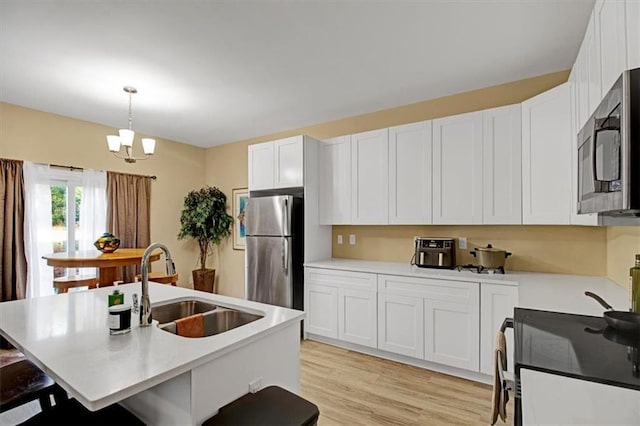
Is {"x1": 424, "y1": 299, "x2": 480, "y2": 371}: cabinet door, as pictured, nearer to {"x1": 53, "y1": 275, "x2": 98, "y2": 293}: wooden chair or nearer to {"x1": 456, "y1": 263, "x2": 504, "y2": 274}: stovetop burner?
{"x1": 456, "y1": 263, "x2": 504, "y2": 274}: stovetop burner

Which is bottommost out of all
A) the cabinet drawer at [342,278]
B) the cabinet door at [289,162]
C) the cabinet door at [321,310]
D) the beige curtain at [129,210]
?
the cabinet door at [321,310]

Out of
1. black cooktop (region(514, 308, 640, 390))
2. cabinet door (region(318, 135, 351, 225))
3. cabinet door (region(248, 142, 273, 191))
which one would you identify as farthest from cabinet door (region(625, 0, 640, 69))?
cabinet door (region(248, 142, 273, 191))

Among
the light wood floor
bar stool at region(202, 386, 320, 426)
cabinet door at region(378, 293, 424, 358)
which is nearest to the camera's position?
bar stool at region(202, 386, 320, 426)

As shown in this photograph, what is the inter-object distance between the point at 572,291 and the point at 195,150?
5596mm

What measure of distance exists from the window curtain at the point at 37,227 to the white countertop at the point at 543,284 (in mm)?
3356

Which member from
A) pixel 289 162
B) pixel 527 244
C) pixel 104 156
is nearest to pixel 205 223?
pixel 104 156

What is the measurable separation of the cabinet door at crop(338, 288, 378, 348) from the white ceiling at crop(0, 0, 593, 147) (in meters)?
2.17

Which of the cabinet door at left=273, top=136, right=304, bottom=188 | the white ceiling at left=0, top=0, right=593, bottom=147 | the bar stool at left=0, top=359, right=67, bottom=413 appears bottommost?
the bar stool at left=0, top=359, right=67, bottom=413

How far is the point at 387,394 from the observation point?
253 centimetres

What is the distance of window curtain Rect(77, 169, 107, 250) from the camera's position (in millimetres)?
4215

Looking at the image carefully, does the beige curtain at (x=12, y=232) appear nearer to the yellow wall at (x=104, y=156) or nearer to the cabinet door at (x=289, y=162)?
the yellow wall at (x=104, y=156)

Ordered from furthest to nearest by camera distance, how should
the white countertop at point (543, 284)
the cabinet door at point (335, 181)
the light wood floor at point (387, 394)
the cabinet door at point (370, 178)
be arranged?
the cabinet door at point (335, 181) < the cabinet door at point (370, 178) < the light wood floor at point (387, 394) < the white countertop at point (543, 284)

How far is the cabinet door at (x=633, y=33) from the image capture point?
108 centimetres

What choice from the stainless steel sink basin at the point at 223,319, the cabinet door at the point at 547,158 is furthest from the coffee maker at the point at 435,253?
the stainless steel sink basin at the point at 223,319
